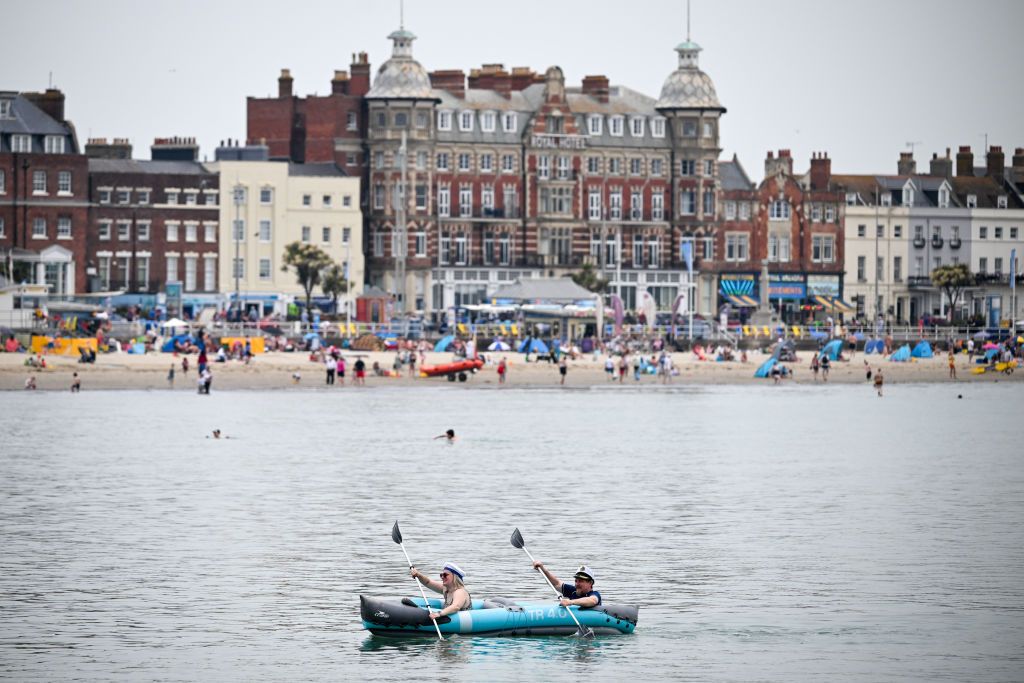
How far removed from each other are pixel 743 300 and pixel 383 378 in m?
46.7

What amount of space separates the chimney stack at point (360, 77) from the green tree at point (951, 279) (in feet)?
148

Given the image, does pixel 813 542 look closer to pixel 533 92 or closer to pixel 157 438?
pixel 157 438

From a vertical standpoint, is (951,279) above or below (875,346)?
above

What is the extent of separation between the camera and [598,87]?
146 m

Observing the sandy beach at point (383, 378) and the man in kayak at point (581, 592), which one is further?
the sandy beach at point (383, 378)

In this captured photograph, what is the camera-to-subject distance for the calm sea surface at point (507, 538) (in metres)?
37.8

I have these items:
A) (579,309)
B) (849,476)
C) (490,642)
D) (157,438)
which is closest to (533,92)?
(579,309)

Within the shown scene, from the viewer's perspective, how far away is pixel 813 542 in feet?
168

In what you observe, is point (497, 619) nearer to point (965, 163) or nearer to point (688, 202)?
point (688, 202)

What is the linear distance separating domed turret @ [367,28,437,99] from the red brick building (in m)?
22.0

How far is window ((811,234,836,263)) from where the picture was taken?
14750cm

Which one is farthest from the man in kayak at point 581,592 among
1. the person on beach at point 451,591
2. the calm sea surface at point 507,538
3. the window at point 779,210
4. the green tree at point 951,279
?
the green tree at point 951,279

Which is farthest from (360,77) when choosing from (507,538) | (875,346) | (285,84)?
(507,538)

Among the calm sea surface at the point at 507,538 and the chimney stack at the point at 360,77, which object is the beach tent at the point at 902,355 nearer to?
the calm sea surface at the point at 507,538
